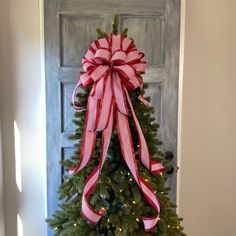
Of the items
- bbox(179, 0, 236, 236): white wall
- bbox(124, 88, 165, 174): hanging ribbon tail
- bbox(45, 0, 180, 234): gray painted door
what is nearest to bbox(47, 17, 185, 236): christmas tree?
bbox(124, 88, 165, 174): hanging ribbon tail

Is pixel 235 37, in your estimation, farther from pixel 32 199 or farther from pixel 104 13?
pixel 32 199

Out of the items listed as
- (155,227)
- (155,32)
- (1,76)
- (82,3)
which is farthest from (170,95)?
(1,76)

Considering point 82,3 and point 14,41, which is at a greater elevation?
point 82,3

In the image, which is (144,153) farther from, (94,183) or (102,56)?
(102,56)

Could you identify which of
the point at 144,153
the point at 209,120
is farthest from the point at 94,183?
the point at 209,120

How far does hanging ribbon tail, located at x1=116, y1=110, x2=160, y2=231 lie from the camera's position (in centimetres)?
145

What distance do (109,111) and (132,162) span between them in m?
0.23

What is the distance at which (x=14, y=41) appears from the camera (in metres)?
2.07

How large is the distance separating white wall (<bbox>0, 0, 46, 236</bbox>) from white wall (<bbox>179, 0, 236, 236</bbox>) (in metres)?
0.91

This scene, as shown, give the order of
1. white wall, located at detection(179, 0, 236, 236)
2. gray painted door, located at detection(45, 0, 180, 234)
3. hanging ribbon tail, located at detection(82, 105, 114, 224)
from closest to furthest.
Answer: hanging ribbon tail, located at detection(82, 105, 114, 224) → gray painted door, located at detection(45, 0, 180, 234) → white wall, located at detection(179, 0, 236, 236)

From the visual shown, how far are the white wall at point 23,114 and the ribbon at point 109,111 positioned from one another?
719mm

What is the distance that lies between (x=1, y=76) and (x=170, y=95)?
40.2 inches

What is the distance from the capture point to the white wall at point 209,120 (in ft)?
7.21

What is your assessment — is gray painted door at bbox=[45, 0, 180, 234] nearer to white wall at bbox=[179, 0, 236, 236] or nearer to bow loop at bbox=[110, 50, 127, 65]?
white wall at bbox=[179, 0, 236, 236]
